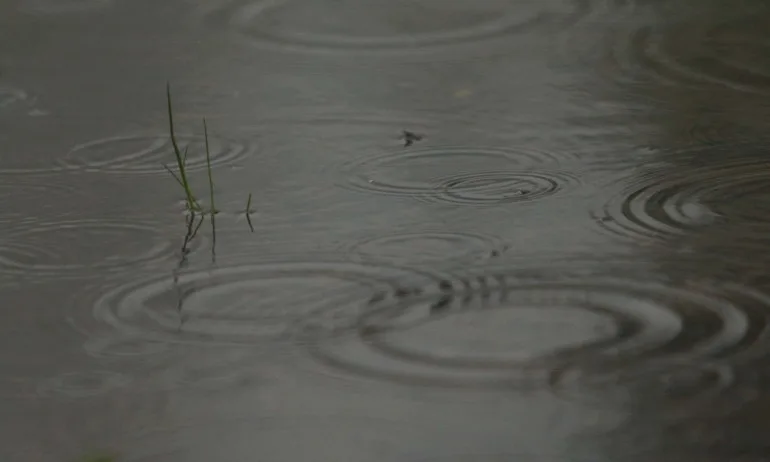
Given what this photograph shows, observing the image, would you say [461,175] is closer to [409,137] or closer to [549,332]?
[409,137]

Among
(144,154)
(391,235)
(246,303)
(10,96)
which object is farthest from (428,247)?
(10,96)

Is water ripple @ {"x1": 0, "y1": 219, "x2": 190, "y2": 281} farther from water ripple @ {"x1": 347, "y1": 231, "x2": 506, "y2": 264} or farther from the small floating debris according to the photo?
the small floating debris

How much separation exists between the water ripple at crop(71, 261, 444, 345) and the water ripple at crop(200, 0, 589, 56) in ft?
3.25

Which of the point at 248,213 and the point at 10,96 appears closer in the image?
the point at 248,213

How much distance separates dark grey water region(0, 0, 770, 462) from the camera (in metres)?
1.26

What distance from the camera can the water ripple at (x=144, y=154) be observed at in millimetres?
1968

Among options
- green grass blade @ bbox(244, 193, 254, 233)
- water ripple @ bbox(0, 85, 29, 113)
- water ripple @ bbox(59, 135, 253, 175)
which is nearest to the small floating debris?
water ripple @ bbox(59, 135, 253, 175)

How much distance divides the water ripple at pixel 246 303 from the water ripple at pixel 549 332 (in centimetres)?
4

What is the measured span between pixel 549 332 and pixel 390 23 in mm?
1352

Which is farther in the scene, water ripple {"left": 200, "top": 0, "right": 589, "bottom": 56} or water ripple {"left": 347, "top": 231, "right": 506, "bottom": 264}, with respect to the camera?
water ripple {"left": 200, "top": 0, "right": 589, "bottom": 56}

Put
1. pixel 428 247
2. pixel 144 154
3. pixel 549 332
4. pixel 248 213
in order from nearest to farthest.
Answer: pixel 549 332 < pixel 428 247 < pixel 248 213 < pixel 144 154

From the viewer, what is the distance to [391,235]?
1689 mm

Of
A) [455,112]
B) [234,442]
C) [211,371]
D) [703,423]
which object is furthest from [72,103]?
[703,423]

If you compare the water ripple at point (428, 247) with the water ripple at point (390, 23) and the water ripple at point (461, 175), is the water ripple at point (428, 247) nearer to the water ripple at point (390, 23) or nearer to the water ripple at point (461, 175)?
the water ripple at point (461, 175)
